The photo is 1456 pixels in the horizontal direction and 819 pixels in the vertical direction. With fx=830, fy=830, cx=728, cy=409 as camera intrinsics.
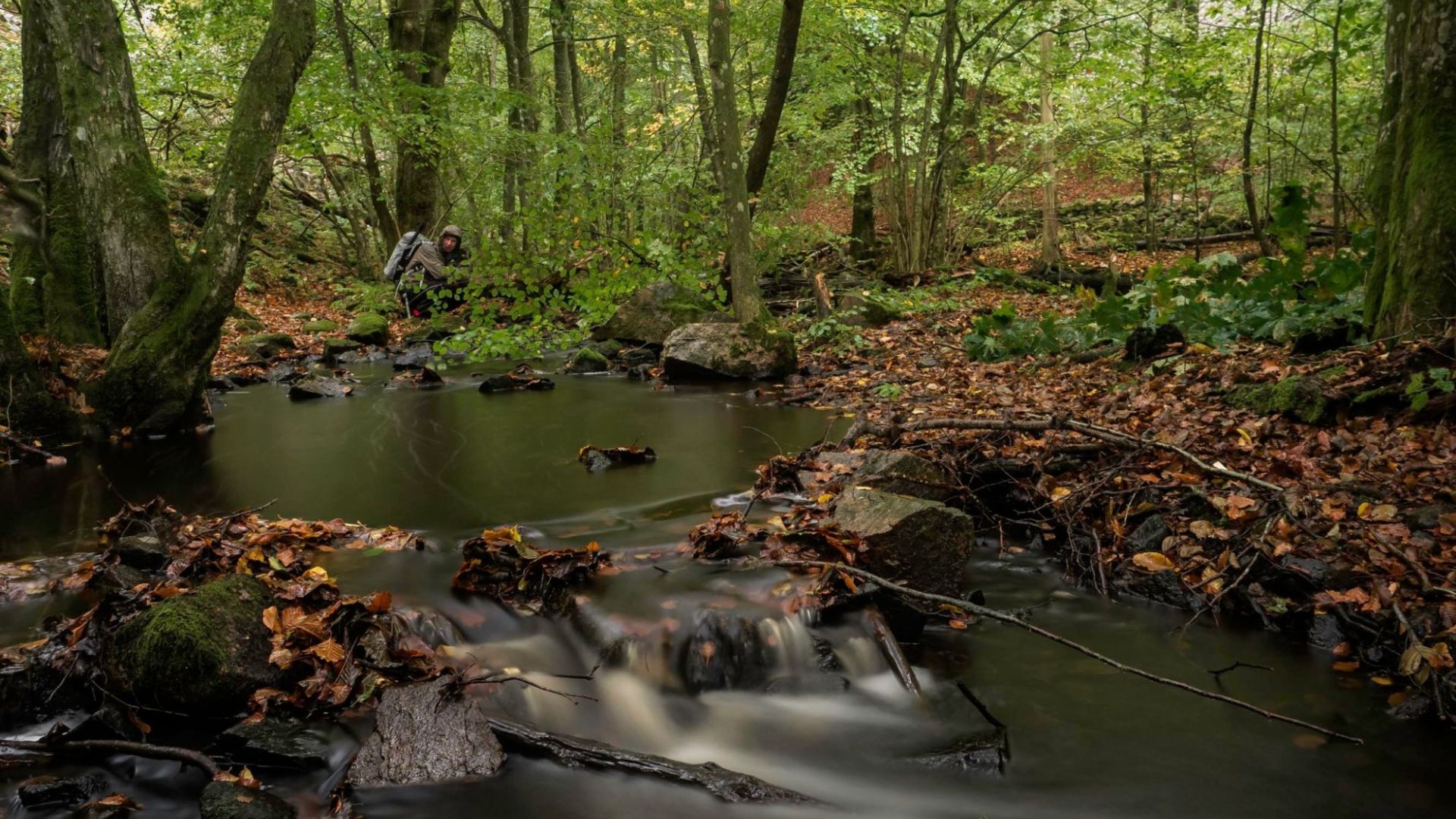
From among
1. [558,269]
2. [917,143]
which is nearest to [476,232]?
[558,269]

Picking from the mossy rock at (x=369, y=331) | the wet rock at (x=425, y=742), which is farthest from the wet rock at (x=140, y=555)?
the mossy rock at (x=369, y=331)

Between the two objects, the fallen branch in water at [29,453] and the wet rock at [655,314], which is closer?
the fallen branch in water at [29,453]

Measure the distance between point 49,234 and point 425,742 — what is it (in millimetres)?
9452

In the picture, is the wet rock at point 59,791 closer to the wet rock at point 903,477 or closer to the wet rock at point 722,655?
the wet rock at point 722,655

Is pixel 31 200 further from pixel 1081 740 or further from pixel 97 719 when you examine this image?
pixel 1081 740

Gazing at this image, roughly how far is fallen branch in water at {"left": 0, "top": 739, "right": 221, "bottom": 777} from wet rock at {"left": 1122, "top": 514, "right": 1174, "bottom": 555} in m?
4.57

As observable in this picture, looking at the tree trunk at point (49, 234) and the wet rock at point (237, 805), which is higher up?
the tree trunk at point (49, 234)

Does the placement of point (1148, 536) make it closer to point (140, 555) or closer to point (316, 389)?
point (140, 555)

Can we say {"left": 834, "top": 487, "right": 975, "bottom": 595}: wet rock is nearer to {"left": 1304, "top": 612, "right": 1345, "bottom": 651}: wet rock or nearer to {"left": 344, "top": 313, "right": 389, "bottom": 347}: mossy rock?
{"left": 1304, "top": 612, "right": 1345, "bottom": 651}: wet rock

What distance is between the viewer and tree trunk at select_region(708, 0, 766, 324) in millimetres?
10570

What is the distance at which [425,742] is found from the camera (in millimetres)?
3252

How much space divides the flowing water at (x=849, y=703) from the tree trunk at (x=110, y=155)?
3.26 meters

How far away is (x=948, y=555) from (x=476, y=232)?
14013mm

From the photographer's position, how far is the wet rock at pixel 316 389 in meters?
11.3
